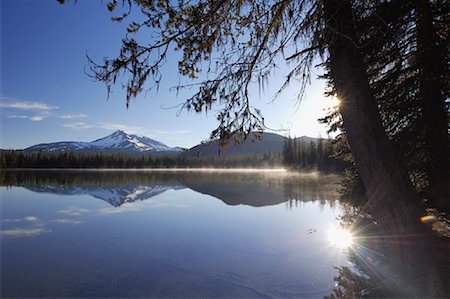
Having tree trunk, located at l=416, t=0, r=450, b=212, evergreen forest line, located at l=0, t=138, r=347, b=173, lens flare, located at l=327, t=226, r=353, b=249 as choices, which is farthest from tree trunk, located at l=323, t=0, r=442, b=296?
evergreen forest line, located at l=0, t=138, r=347, b=173

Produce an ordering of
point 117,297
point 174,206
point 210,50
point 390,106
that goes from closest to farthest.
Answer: point 210,50
point 117,297
point 390,106
point 174,206

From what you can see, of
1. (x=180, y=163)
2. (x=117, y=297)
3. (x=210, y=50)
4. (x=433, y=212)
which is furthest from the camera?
(x=180, y=163)

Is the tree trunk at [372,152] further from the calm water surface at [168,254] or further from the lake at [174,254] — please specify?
the calm water surface at [168,254]

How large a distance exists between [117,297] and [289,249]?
16.7ft

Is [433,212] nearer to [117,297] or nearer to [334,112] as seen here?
[334,112]

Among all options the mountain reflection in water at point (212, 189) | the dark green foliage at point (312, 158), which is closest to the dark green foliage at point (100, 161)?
the dark green foliage at point (312, 158)

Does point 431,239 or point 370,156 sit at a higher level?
point 370,156

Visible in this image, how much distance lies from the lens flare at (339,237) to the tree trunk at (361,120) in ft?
23.9

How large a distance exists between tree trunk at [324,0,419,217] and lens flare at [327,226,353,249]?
23.9 feet

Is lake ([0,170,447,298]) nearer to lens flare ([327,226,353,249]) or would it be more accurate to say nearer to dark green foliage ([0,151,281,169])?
lens flare ([327,226,353,249])

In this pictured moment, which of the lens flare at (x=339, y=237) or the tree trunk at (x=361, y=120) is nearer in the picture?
the tree trunk at (x=361, y=120)

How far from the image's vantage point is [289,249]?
889cm

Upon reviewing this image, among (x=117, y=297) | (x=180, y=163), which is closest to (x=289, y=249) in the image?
(x=117, y=297)

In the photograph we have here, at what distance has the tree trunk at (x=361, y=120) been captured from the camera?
2.66m
